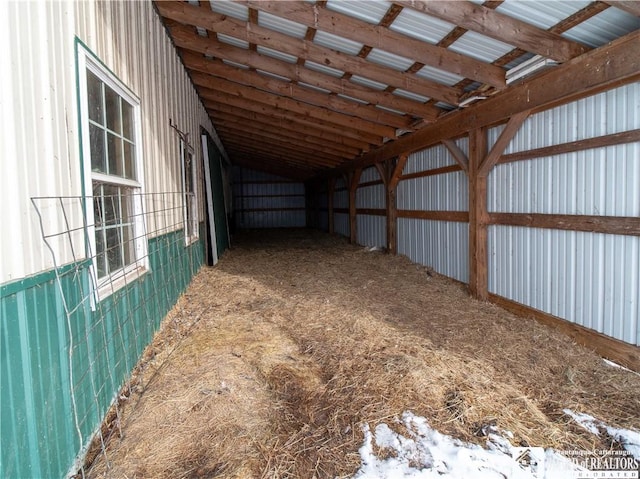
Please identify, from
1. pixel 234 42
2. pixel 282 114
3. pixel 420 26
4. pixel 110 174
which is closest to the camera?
pixel 110 174

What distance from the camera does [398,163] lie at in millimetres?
7695

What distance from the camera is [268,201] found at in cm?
1861

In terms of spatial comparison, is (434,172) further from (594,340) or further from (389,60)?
(594,340)

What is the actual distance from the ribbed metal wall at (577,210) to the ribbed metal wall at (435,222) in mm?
910

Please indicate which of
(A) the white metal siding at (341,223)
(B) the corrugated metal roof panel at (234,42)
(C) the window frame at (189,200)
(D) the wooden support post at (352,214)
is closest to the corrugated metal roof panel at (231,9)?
(B) the corrugated metal roof panel at (234,42)

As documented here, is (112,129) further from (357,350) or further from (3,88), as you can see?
(357,350)

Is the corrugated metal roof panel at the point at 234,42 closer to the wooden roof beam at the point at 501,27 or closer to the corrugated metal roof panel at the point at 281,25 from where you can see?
the corrugated metal roof panel at the point at 281,25

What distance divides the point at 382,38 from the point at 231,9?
1.75m

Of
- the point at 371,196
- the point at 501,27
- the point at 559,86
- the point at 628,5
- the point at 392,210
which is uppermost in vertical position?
the point at 501,27

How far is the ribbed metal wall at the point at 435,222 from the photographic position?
5.88 meters

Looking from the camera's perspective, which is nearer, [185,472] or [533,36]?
[185,472]

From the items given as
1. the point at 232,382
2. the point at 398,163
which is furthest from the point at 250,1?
the point at 398,163

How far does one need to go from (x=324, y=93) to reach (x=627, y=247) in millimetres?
4659

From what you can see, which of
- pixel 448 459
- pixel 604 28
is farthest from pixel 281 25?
pixel 448 459
